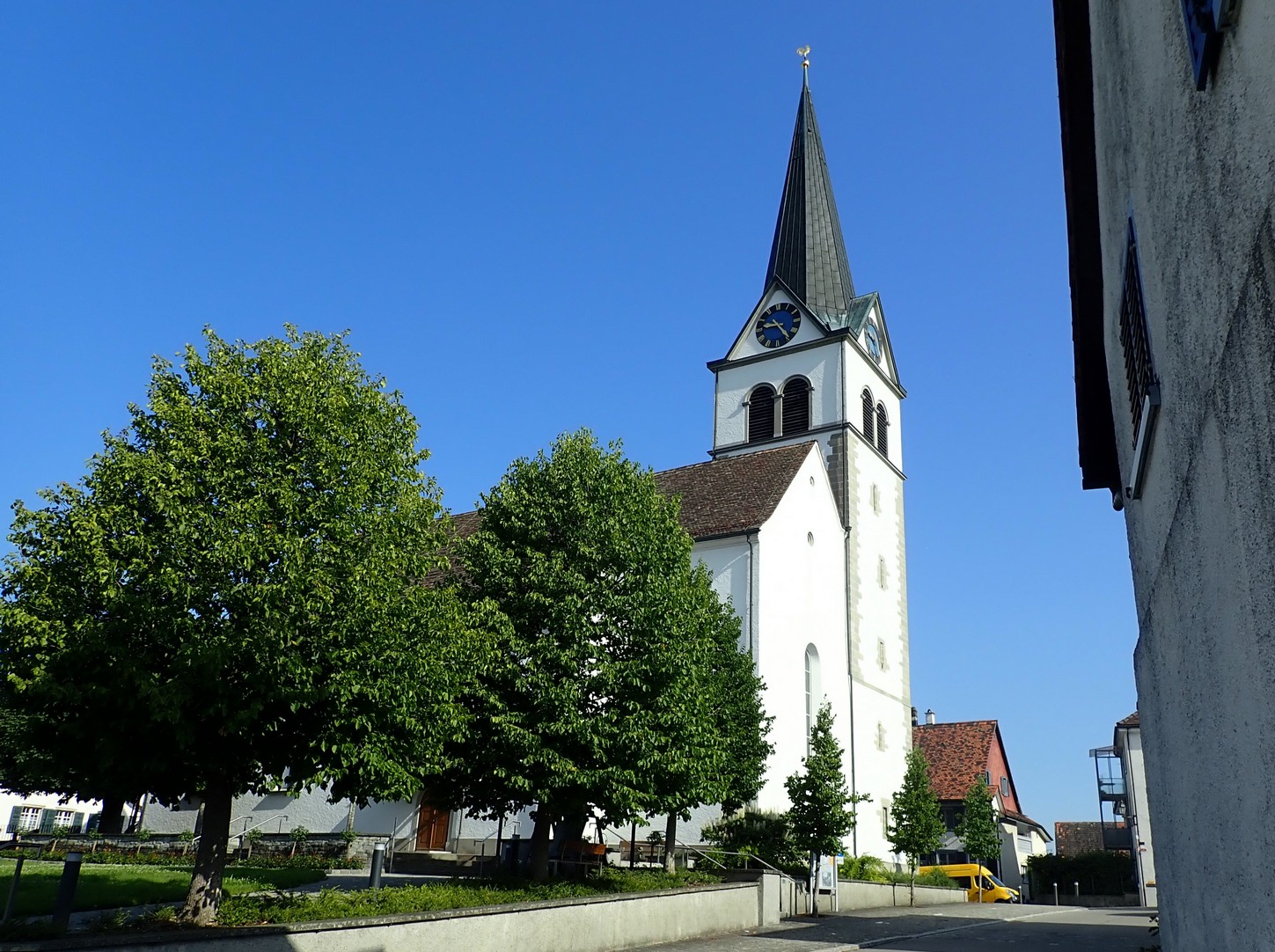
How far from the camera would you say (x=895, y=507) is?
41.6 m

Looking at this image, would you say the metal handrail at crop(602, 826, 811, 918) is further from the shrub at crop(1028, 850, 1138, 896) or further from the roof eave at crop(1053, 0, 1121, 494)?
the shrub at crop(1028, 850, 1138, 896)

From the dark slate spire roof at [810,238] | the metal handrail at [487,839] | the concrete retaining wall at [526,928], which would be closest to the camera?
the concrete retaining wall at [526,928]

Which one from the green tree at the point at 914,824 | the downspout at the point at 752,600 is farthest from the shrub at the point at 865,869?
the downspout at the point at 752,600

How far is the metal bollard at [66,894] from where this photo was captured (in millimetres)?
11125

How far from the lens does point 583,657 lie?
18.8m

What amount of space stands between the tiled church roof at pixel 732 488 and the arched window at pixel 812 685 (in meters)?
4.95

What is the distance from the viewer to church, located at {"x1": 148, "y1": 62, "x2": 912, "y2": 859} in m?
30.2

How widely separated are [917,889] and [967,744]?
25.1 m

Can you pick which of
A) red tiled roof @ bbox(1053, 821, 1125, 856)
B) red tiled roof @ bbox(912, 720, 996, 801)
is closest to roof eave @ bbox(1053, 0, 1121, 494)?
red tiled roof @ bbox(912, 720, 996, 801)

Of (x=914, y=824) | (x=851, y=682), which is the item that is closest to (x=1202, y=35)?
(x=851, y=682)

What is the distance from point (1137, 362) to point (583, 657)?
43.5 feet

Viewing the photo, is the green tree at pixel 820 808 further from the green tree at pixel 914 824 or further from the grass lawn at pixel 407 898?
the green tree at pixel 914 824

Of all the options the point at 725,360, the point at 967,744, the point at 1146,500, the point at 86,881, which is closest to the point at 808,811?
the point at 86,881

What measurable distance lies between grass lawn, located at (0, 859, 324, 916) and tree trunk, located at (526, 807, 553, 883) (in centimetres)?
468
